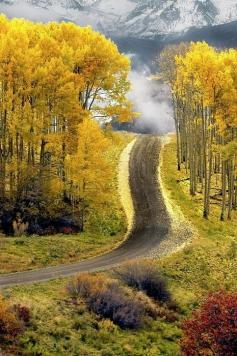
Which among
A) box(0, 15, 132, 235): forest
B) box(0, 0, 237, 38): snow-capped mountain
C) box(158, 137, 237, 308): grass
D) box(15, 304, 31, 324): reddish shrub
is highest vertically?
box(0, 0, 237, 38): snow-capped mountain

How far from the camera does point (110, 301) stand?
17.2 metres

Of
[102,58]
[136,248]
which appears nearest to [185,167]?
[102,58]

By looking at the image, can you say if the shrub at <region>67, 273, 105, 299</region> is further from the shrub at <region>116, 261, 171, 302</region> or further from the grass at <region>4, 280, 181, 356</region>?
the shrub at <region>116, 261, 171, 302</region>

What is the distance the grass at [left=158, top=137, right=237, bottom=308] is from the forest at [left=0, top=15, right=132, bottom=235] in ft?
22.9

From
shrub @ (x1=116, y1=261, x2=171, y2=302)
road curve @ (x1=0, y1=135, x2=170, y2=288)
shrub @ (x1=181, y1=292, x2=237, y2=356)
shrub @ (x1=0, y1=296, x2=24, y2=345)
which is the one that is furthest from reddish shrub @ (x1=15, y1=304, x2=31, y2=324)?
shrub @ (x1=116, y1=261, x2=171, y2=302)

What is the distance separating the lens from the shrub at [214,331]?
1329 centimetres

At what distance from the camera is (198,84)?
31.6 m

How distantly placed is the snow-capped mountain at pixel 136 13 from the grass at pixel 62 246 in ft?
336

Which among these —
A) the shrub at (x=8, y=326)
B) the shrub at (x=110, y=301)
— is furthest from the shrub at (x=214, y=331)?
the shrub at (x=8, y=326)

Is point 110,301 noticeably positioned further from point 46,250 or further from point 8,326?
point 46,250

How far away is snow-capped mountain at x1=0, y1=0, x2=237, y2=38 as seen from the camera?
12812 centimetres

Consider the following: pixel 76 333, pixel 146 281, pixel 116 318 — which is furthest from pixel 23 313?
pixel 146 281

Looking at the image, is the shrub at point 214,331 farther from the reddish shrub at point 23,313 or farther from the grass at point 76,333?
the reddish shrub at point 23,313

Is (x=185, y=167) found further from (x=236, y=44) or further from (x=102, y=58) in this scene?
(x=236, y=44)
